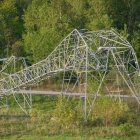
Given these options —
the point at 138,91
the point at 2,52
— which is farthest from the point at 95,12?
the point at 138,91

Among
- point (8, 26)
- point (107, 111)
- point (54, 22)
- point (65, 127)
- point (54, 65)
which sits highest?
point (54, 22)

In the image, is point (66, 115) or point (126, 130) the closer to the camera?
point (126, 130)

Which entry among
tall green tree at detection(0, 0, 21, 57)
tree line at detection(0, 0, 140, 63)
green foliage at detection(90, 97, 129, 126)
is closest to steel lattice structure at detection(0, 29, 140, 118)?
green foliage at detection(90, 97, 129, 126)

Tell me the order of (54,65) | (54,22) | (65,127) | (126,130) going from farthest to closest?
(54,22) → (54,65) → (65,127) → (126,130)

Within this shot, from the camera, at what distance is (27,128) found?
26109 millimetres

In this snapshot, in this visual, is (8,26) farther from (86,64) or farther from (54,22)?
(86,64)

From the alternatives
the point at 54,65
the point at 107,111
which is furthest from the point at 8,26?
the point at 107,111

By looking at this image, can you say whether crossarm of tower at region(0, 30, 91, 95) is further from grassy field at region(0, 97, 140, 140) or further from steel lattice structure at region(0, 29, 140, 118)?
grassy field at region(0, 97, 140, 140)

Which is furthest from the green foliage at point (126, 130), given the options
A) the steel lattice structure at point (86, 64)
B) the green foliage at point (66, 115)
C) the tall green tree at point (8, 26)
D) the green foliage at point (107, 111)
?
the tall green tree at point (8, 26)

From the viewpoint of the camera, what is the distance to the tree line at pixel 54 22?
45.9m

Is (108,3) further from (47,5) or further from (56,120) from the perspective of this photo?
(56,120)

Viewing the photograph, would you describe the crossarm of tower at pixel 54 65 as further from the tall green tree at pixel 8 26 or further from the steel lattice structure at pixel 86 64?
the tall green tree at pixel 8 26

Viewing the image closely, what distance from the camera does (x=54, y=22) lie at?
152ft

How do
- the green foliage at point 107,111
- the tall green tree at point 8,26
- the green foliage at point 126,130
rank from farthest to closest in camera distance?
the tall green tree at point 8,26 < the green foliage at point 107,111 < the green foliage at point 126,130
